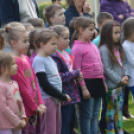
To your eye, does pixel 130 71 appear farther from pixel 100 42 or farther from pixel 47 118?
pixel 47 118

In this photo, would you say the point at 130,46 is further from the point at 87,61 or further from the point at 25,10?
the point at 25,10

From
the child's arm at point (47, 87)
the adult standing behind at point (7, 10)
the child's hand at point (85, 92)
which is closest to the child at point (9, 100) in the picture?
the child's arm at point (47, 87)

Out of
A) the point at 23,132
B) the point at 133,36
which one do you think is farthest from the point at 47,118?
the point at 133,36

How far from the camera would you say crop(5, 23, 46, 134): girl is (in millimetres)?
3438

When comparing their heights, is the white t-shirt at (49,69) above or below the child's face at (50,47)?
below

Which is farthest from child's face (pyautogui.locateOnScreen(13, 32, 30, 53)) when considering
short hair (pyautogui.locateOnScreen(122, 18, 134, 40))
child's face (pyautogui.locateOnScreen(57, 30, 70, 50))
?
short hair (pyautogui.locateOnScreen(122, 18, 134, 40))

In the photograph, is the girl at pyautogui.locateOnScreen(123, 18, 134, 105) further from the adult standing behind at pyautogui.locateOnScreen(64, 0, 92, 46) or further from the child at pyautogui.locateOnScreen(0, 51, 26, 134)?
the child at pyautogui.locateOnScreen(0, 51, 26, 134)

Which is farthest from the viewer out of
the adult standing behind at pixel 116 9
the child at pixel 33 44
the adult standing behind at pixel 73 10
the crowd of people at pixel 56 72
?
the adult standing behind at pixel 116 9

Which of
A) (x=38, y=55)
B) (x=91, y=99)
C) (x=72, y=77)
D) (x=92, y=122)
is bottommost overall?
(x=92, y=122)

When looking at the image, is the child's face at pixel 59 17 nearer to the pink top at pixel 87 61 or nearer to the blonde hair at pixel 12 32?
the pink top at pixel 87 61

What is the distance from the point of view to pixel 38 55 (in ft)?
12.4

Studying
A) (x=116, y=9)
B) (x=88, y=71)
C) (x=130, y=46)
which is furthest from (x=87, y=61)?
(x=116, y=9)

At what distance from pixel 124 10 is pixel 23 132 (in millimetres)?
3749

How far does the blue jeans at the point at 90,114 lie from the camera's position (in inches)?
169
